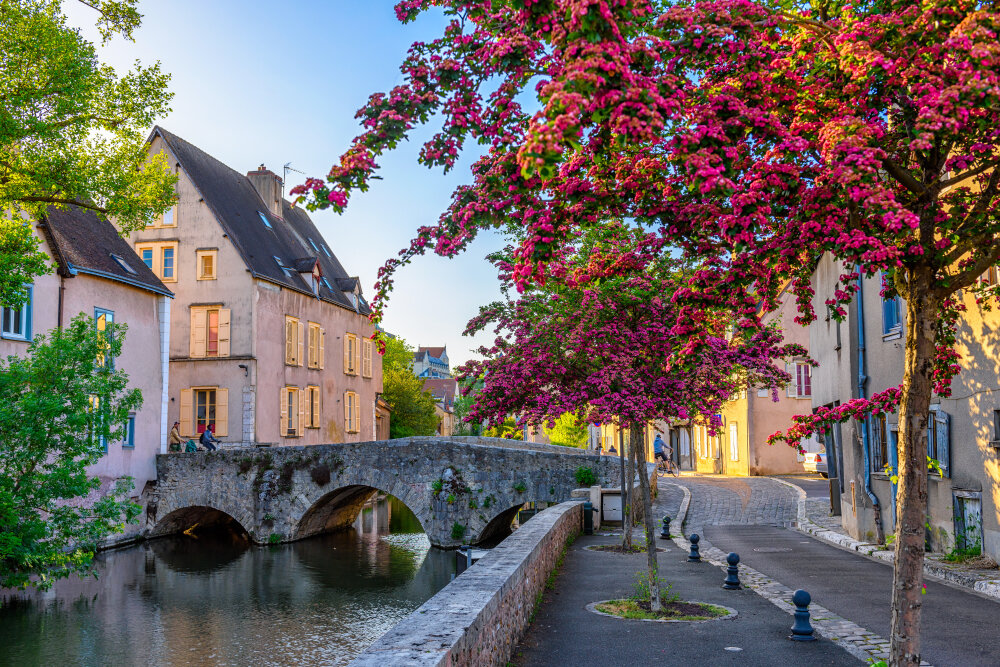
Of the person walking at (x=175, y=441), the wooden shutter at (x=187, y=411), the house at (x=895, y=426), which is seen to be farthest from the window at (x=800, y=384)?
the person walking at (x=175, y=441)

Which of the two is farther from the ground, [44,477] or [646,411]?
[646,411]

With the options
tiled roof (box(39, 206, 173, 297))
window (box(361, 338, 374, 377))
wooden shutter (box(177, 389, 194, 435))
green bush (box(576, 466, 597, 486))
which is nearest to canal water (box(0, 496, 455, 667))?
green bush (box(576, 466, 597, 486))

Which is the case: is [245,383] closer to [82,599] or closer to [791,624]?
[82,599]

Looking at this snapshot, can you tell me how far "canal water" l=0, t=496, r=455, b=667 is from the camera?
14633mm

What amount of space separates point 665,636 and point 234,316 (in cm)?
2563

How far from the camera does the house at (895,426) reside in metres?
11.5

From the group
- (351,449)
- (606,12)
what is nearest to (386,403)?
(351,449)

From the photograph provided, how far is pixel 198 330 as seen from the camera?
103 feet

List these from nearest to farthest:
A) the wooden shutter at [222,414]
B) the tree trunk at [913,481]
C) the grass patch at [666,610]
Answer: the tree trunk at [913,481] → the grass patch at [666,610] → the wooden shutter at [222,414]

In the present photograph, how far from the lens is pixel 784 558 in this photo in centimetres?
1438

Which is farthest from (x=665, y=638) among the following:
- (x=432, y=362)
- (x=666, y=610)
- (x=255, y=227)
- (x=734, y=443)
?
Result: (x=432, y=362)

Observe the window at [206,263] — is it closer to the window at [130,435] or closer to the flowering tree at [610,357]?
the window at [130,435]

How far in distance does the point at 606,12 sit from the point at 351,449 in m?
24.1

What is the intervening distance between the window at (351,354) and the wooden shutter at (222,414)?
25.8 feet
